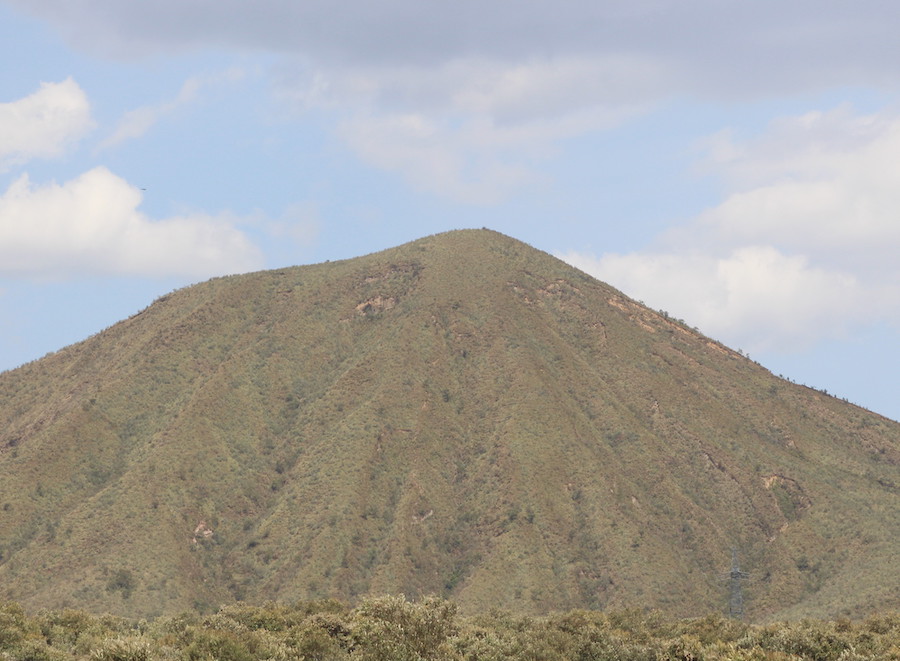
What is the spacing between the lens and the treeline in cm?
5322

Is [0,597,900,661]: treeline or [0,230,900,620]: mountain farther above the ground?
[0,230,900,620]: mountain

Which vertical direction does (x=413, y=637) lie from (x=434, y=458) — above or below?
below

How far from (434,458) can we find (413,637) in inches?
3775

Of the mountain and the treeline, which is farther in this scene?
the mountain

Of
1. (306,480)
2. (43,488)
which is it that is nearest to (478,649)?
(306,480)

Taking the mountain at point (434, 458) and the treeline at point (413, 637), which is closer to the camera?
the treeline at point (413, 637)

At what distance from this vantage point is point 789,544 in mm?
140250

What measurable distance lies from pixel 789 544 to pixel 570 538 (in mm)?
28487

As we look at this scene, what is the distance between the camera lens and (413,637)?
53.3m

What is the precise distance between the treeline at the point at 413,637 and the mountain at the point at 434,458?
36.7 metres

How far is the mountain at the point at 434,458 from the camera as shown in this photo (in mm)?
128875

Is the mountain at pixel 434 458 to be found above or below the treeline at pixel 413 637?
above

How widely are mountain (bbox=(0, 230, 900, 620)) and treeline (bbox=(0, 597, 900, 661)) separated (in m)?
36.7

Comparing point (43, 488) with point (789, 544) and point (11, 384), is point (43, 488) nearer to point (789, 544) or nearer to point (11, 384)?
point (11, 384)
